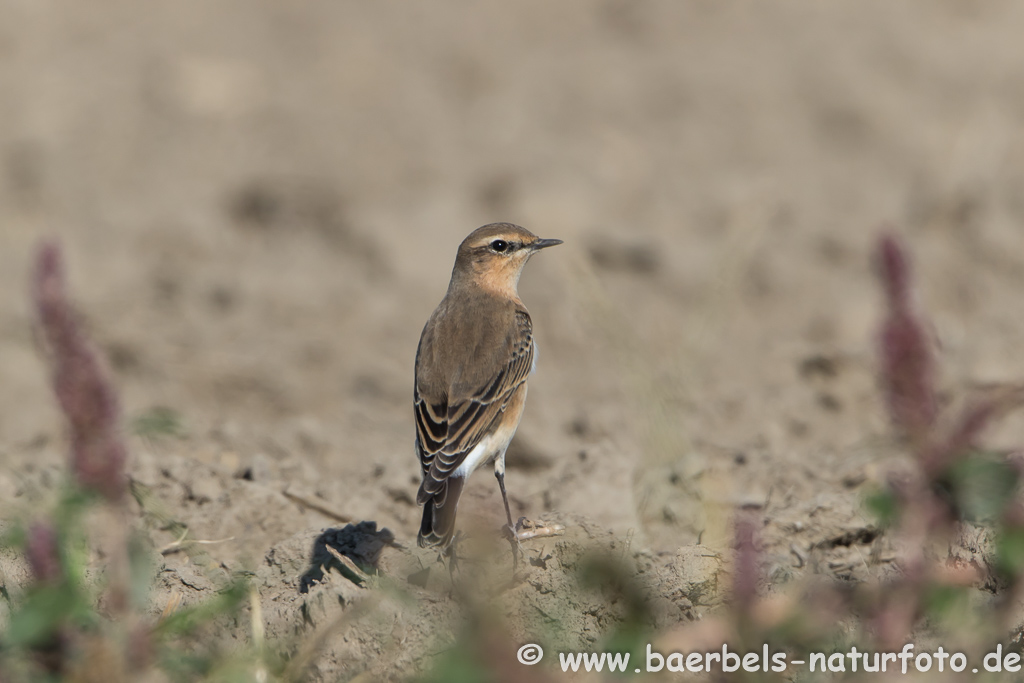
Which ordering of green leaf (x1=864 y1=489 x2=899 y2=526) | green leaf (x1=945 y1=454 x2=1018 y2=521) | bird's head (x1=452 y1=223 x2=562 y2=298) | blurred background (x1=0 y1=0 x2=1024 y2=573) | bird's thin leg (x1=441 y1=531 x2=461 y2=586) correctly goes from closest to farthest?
green leaf (x1=945 y1=454 x2=1018 y2=521) < green leaf (x1=864 y1=489 x2=899 y2=526) < bird's thin leg (x1=441 y1=531 x2=461 y2=586) < blurred background (x1=0 y1=0 x2=1024 y2=573) < bird's head (x1=452 y1=223 x2=562 y2=298)

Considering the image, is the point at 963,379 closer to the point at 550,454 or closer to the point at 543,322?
the point at 550,454

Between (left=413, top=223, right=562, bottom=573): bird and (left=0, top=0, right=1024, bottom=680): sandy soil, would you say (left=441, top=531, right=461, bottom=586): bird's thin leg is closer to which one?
(left=413, top=223, right=562, bottom=573): bird

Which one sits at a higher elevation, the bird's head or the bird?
the bird's head

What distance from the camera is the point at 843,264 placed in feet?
34.1

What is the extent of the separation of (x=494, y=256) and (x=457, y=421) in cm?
146

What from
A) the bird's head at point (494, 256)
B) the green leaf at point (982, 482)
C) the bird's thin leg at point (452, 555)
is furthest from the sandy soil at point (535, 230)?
the green leaf at point (982, 482)

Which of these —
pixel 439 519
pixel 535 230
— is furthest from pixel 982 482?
pixel 535 230

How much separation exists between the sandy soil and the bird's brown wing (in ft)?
0.75

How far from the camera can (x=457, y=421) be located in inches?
225

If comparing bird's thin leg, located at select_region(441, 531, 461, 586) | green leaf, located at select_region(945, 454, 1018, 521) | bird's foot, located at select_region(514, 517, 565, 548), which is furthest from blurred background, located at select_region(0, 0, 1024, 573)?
green leaf, located at select_region(945, 454, 1018, 521)

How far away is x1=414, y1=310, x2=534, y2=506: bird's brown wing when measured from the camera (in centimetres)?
546

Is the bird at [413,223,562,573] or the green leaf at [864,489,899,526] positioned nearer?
the green leaf at [864,489,899,526]

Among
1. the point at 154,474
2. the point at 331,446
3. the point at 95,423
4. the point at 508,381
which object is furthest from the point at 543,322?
the point at 95,423

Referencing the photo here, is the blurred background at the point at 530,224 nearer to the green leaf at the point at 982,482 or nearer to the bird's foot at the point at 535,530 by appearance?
the bird's foot at the point at 535,530
